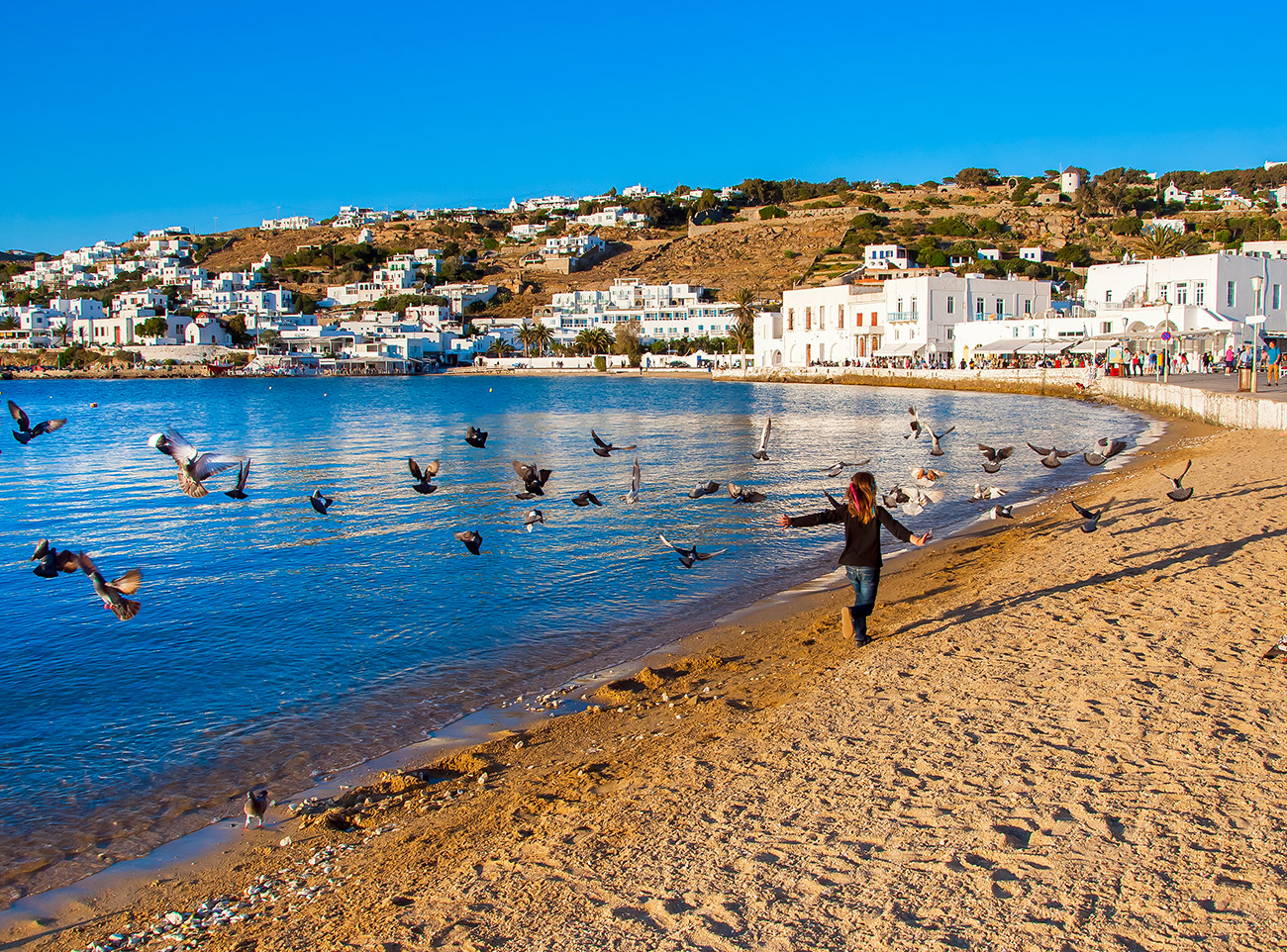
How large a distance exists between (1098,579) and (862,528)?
3564 millimetres

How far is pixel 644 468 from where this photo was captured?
25.8m

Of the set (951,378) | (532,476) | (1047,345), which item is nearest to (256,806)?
(532,476)

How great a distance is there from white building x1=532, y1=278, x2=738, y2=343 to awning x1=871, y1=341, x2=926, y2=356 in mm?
45043

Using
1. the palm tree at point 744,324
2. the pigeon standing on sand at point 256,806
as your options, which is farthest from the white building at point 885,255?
the pigeon standing on sand at point 256,806

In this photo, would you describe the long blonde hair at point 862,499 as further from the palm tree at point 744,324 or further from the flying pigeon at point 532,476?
the palm tree at point 744,324

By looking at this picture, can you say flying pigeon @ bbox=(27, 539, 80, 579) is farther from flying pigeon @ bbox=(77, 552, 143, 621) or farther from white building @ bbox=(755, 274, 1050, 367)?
white building @ bbox=(755, 274, 1050, 367)

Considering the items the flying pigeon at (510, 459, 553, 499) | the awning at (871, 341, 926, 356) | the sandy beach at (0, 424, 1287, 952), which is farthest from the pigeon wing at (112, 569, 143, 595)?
the awning at (871, 341, 926, 356)

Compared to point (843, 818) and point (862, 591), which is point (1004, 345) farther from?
point (843, 818)

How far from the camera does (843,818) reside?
488cm

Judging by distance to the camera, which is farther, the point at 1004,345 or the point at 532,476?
the point at 1004,345

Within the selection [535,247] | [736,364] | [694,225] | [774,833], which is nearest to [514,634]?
[774,833]

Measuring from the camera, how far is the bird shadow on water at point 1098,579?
29.4 ft

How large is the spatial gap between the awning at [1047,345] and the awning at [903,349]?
37.8 feet

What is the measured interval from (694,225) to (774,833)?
568 ft
